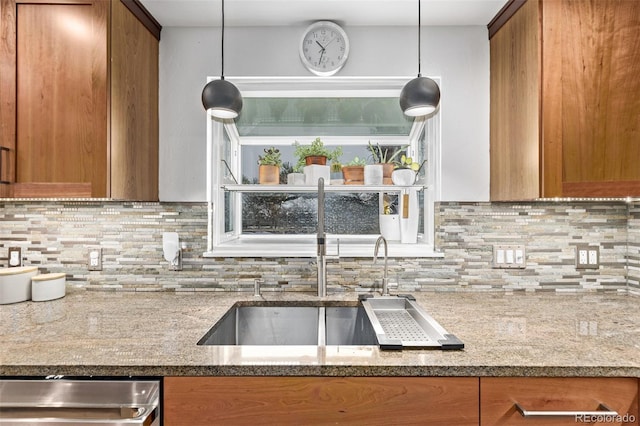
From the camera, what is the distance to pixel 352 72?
76.1 inches

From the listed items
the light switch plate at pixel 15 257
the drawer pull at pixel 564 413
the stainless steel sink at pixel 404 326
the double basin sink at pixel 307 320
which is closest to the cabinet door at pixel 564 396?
the drawer pull at pixel 564 413

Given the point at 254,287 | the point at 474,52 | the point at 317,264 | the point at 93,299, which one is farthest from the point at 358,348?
the point at 474,52

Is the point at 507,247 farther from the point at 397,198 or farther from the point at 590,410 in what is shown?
the point at 590,410

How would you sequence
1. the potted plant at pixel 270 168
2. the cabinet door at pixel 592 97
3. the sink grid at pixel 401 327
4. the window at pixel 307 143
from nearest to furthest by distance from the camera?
the sink grid at pixel 401 327 → the cabinet door at pixel 592 97 → the potted plant at pixel 270 168 → the window at pixel 307 143

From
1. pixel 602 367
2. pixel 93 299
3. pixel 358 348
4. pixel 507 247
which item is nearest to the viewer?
pixel 602 367

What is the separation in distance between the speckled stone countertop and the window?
0.57 m

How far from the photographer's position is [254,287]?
187cm

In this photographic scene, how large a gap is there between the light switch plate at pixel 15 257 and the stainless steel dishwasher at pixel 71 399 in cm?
109

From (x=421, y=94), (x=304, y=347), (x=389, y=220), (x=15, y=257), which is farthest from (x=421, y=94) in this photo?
(x=15, y=257)

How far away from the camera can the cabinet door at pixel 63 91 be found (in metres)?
1.51

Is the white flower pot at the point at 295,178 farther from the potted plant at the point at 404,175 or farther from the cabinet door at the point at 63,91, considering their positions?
the cabinet door at the point at 63,91

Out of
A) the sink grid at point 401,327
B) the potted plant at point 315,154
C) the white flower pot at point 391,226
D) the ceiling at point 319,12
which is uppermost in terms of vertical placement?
the ceiling at point 319,12

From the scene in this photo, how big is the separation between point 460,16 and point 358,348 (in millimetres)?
1641

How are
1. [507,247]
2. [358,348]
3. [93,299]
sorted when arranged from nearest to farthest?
[358,348] → [93,299] → [507,247]
